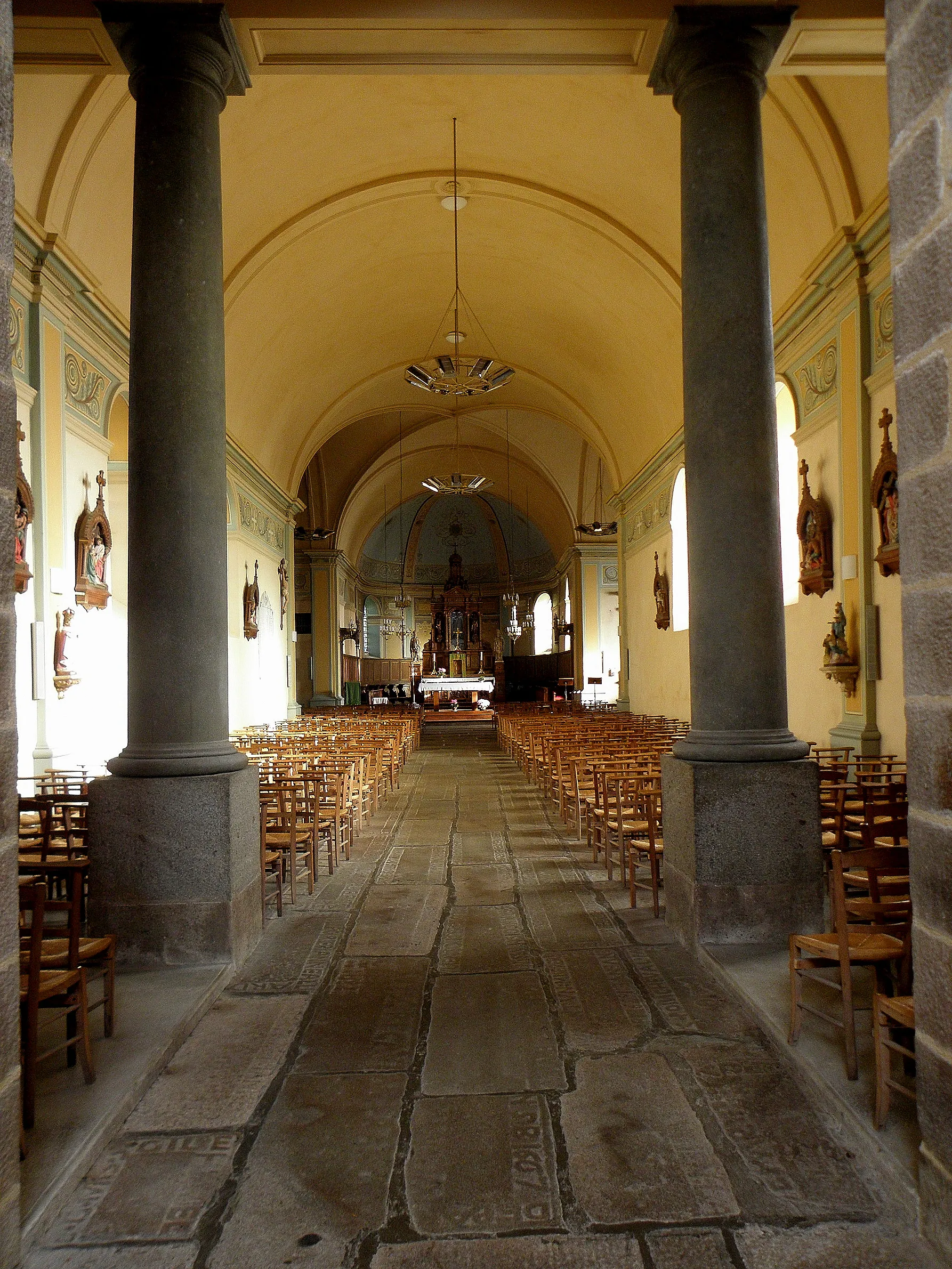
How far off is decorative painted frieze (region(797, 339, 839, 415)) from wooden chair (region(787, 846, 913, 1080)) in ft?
25.5

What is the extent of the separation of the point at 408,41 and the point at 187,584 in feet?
13.9

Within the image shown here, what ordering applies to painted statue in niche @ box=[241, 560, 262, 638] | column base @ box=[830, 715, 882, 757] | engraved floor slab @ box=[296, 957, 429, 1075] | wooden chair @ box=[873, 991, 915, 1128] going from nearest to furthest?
1. wooden chair @ box=[873, 991, 915, 1128]
2. engraved floor slab @ box=[296, 957, 429, 1075]
3. column base @ box=[830, 715, 882, 757]
4. painted statue in niche @ box=[241, 560, 262, 638]

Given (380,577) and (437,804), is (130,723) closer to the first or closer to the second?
(437,804)

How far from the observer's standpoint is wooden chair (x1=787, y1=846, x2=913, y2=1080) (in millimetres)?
3002

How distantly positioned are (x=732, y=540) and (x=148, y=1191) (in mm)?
3971

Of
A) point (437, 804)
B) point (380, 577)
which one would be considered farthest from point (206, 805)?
point (380, 577)

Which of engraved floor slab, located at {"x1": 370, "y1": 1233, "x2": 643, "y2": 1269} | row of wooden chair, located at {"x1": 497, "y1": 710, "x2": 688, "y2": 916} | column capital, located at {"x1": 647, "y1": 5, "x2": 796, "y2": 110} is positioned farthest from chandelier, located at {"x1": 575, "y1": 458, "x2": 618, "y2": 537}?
engraved floor slab, located at {"x1": 370, "y1": 1233, "x2": 643, "y2": 1269}

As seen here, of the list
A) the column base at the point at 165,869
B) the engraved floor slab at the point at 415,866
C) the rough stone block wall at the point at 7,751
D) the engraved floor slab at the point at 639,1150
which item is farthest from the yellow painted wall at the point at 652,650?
the rough stone block wall at the point at 7,751

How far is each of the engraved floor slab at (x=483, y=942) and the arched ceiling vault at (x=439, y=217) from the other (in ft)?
24.0

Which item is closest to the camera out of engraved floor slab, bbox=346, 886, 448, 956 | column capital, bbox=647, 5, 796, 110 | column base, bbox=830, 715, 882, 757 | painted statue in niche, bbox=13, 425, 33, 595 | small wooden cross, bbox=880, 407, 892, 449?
engraved floor slab, bbox=346, 886, 448, 956

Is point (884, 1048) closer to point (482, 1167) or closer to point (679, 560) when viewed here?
point (482, 1167)

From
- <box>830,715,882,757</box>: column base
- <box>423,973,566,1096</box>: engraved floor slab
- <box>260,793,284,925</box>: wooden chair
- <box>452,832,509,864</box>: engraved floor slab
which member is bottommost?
<box>452,832,509,864</box>: engraved floor slab

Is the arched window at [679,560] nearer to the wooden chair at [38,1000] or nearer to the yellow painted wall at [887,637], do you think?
the yellow painted wall at [887,637]

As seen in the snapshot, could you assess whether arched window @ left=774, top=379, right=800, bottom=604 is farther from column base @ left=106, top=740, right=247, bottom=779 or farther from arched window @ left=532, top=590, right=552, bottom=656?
arched window @ left=532, top=590, right=552, bottom=656
